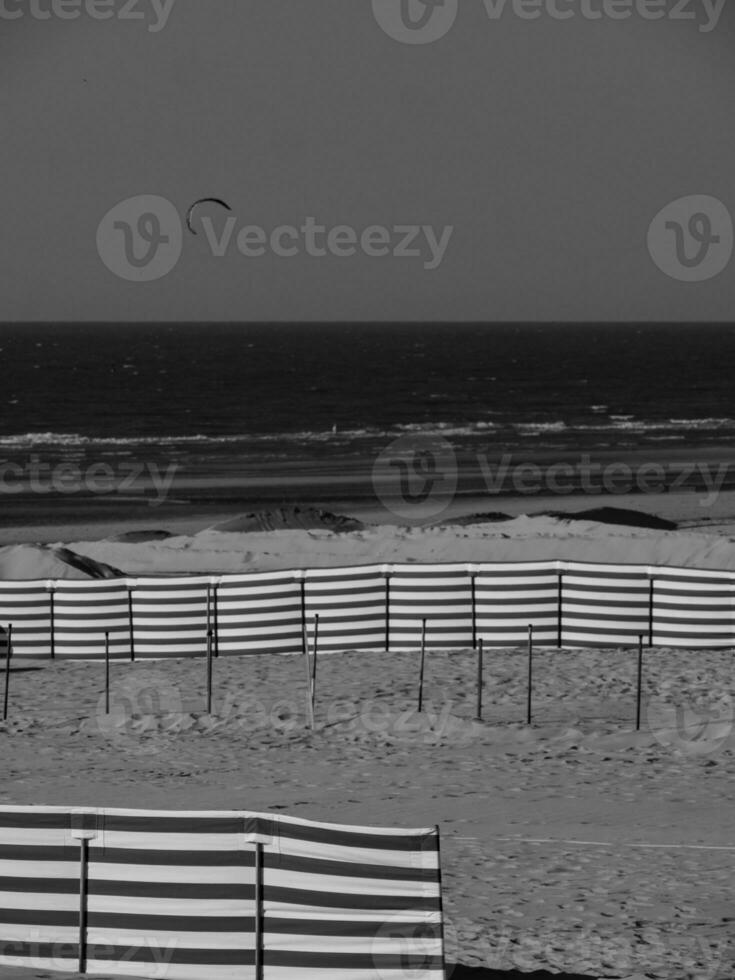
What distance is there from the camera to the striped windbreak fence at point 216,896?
10250 mm

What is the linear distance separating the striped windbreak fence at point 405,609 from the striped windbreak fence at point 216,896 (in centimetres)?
1396

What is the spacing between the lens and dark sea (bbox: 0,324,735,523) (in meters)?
72.2

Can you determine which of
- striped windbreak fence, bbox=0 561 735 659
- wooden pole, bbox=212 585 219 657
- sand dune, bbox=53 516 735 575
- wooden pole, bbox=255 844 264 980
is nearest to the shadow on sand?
wooden pole, bbox=255 844 264 980

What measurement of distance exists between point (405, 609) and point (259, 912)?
15.0 metres

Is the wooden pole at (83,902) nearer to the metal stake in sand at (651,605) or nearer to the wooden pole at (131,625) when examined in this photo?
the wooden pole at (131,625)

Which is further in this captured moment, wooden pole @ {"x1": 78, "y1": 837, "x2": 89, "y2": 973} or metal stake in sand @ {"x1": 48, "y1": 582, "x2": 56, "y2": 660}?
metal stake in sand @ {"x1": 48, "y1": 582, "x2": 56, "y2": 660}

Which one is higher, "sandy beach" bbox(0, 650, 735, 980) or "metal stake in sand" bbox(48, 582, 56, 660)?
"metal stake in sand" bbox(48, 582, 56, 660)

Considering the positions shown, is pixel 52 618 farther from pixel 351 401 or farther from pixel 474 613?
pixel 351 401

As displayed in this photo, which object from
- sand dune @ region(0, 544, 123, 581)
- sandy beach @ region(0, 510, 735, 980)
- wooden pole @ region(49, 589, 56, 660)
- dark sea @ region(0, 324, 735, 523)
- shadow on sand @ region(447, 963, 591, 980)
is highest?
dark sea @ region(0, 324, 735, 523)

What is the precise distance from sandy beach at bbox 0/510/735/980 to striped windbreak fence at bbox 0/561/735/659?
481mm

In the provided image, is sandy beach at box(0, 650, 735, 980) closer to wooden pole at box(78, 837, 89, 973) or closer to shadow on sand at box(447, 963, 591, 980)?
shadow on sand at box(447, 963, 591, 980)

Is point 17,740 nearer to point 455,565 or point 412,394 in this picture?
point 455,565

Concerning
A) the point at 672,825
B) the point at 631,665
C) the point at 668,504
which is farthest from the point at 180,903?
the point at 668,504

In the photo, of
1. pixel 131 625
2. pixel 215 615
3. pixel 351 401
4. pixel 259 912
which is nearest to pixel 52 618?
pixel 131 625
